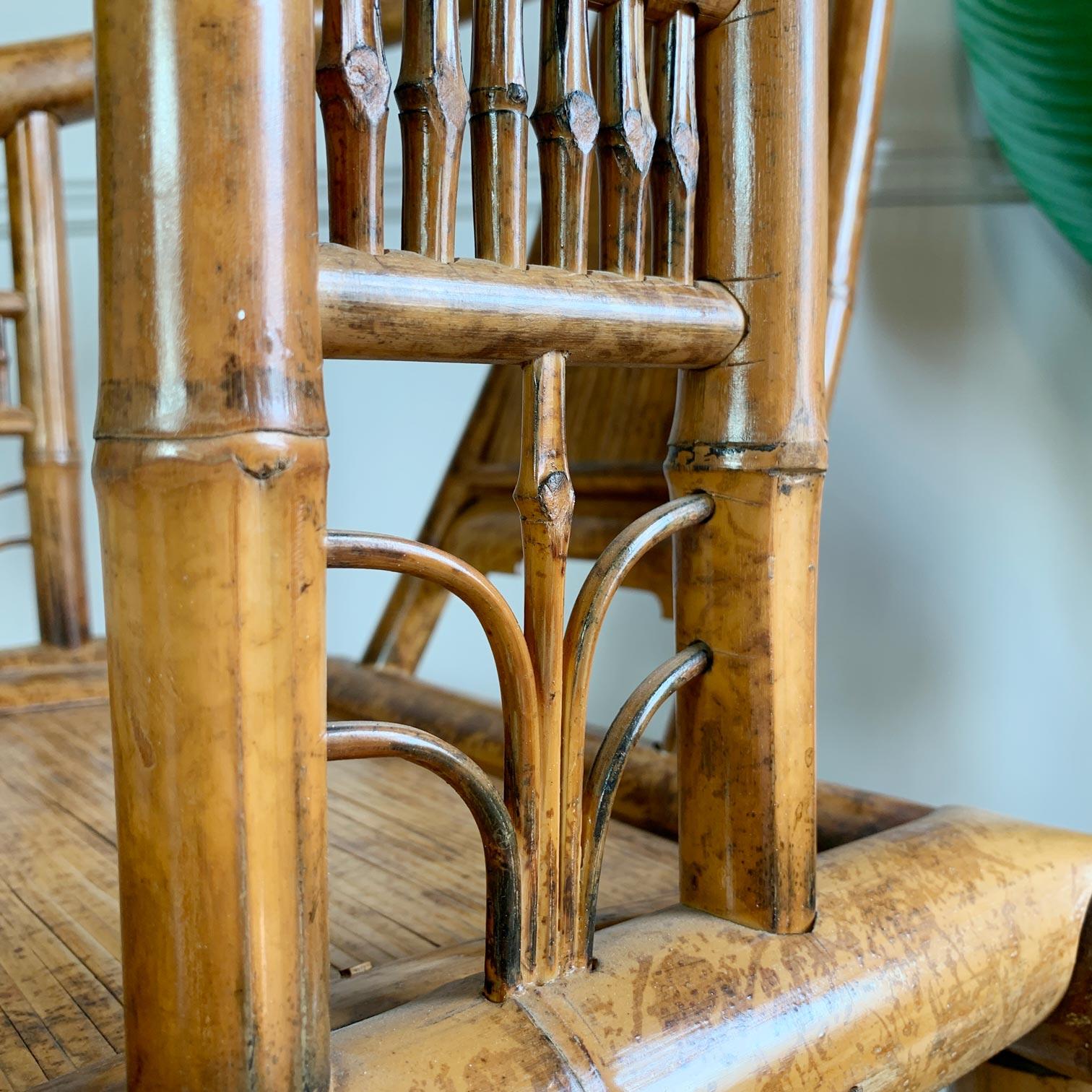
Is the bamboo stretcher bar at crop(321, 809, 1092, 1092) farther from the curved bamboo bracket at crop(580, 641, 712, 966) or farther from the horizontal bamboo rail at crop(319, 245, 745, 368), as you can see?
the horizontal bamboo rail at crop(319, 245, 745, 368)

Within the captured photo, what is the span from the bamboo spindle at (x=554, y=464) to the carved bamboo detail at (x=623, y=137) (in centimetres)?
2

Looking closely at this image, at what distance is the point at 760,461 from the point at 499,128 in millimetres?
172

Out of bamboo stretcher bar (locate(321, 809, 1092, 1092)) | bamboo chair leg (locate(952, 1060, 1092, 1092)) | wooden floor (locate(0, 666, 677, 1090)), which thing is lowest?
bamboo chair leg (locate(952, 1060, 1092, 1092))

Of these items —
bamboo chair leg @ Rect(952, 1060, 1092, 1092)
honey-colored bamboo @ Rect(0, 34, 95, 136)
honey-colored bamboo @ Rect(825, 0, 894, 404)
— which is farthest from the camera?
honey-colored bamboo @ Rect(0, 34, 95, 136)

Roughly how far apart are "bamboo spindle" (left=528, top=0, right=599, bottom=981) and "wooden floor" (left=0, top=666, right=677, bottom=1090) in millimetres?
190

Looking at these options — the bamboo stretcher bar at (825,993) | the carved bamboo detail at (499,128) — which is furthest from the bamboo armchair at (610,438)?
the bamboo stretcher bar at (825,993)

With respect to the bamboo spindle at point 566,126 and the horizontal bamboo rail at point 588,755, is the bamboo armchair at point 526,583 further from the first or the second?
the horizontal bamboo rail at point 588,755

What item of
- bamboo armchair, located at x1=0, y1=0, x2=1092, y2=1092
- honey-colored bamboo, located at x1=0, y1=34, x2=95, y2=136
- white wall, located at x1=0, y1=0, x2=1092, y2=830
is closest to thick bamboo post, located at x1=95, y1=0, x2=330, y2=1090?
bamboo armchair, located at x1=0, y1=0, x2=1092, y2=1092

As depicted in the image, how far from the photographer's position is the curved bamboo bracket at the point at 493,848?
392 mm

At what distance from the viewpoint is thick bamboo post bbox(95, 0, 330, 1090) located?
31 centimetres

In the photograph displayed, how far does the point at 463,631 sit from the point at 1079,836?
141 cm

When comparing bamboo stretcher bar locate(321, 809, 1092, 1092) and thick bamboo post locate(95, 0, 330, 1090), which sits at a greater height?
thick bamboo post locate(95, 0, 330, 1090)

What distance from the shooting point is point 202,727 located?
1.06 ft

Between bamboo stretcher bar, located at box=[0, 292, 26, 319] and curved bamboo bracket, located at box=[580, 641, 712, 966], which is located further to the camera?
bamboo stretcher bar, located at box=[0, 292, 26, 319]
